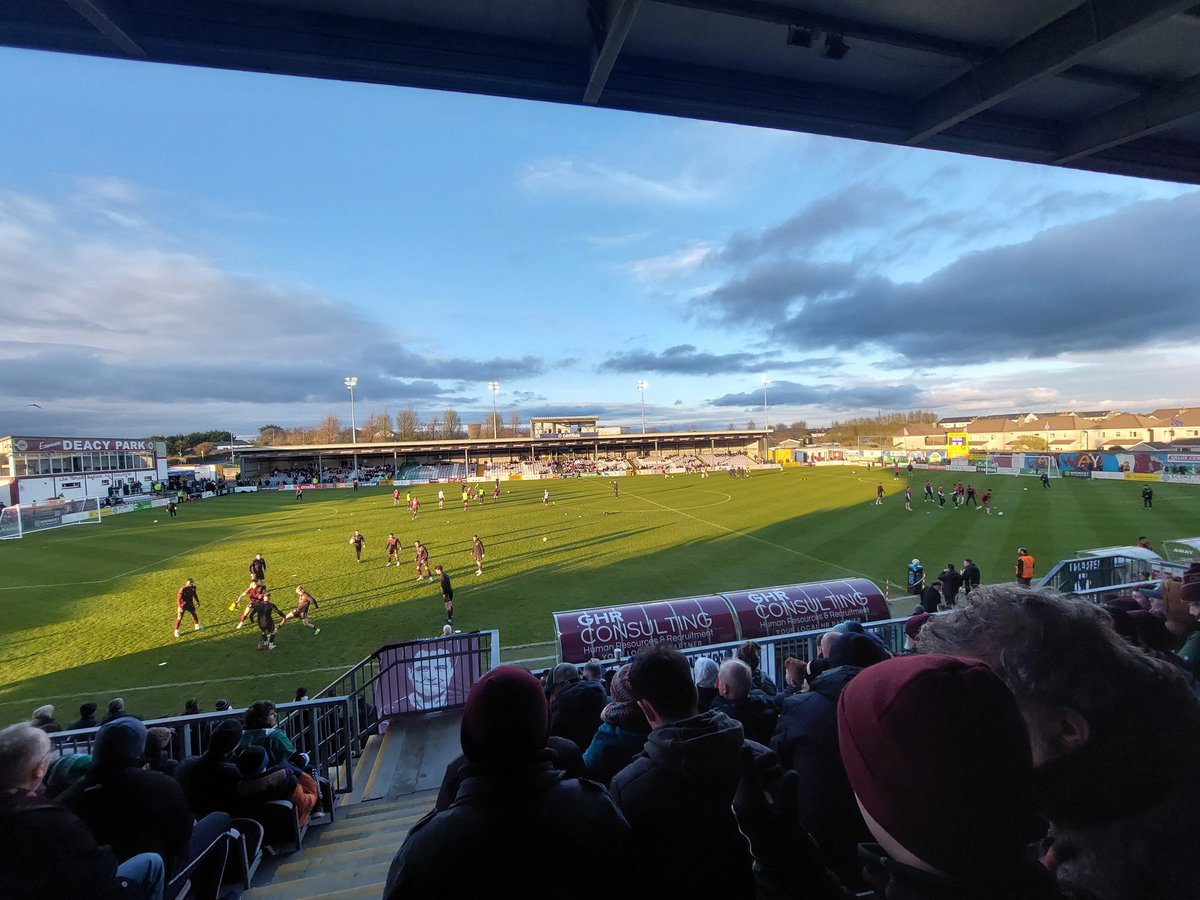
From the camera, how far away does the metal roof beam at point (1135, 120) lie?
393 cm

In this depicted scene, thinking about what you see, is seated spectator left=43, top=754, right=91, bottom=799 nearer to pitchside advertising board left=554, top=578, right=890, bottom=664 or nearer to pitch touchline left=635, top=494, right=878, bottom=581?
pitchside advertising board left=554, top=578, right=890, bottom=664

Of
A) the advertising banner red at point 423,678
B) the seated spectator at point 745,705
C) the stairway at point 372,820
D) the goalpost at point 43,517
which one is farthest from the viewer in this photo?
the goalpost at point 43,517

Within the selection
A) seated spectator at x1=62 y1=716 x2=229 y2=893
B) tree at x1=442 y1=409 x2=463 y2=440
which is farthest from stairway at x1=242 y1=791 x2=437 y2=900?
tree at x1=442 y1=409 x2=463 y2=440

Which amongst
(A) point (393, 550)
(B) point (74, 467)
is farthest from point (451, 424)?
(A) point (393, 550)

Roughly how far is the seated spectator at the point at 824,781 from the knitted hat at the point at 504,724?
4.00ft

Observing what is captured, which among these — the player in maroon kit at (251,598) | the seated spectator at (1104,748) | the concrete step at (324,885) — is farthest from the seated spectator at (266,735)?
the player in maroon kit at (251,598)

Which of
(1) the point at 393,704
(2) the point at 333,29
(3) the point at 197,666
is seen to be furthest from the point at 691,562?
(2) the point at 333,29

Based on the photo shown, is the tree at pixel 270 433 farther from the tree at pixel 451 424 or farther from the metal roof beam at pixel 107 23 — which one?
the metal roof beam at pixel 107 23

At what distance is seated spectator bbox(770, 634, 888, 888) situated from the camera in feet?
7.37

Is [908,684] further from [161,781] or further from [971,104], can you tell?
[971,104]

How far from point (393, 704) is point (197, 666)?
247 inches

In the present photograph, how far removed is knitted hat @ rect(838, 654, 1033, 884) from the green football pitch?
10.6m

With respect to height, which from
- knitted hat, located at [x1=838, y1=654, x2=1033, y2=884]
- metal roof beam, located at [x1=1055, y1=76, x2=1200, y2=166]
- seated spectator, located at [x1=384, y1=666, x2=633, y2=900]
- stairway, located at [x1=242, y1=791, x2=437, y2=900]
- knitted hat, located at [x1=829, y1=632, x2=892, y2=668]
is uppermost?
metal roof beam, located at [x1=1055, y1=76, x2=1200, y2=166]

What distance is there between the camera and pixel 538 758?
1.68 m
